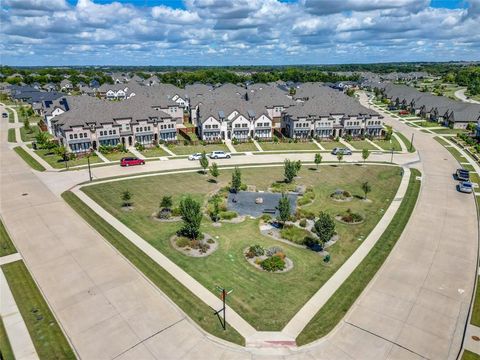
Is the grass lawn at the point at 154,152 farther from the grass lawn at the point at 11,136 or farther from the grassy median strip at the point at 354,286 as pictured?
the grassy median strip at the point at 354,286

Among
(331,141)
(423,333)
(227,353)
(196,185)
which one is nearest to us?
(227,353)

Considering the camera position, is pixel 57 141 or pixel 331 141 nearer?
pixel 57 141

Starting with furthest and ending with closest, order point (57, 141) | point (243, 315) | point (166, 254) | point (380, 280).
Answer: point (57, 141) < point (166, 254) < point (380, 280) < point (243, 315)

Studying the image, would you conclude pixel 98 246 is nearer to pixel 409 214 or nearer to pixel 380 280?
pixel 380 280

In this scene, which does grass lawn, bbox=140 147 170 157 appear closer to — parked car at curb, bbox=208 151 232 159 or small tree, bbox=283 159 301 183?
parked car at curb, bbox=208 151 232 159

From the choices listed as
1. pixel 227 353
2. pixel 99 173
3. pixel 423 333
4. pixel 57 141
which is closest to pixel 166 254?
pixel 227 353

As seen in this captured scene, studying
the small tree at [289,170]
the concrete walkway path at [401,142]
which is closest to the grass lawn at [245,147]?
the small tree at [289,170]
